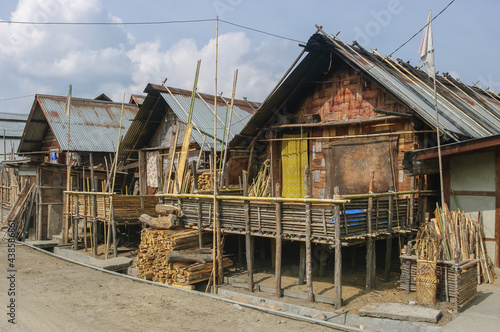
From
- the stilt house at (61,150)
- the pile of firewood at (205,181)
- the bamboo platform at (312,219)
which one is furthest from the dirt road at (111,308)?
the stilt house at (61,150)

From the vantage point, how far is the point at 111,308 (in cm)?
983

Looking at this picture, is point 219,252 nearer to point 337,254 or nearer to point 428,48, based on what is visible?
point 337,254

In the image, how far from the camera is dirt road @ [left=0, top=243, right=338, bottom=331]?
846cm

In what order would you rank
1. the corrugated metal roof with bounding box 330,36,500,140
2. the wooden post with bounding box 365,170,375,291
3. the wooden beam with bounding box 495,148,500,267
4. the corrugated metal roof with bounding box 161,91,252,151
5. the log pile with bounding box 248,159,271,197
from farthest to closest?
the corrugated metal roof with bounding box 161,91,252,151 < the log pile with bounding box 248,159,271,197 < the corrugated metal roof with bounding box 330,36,500,140 < the wooden beam with bounding box 495,148,500,267 < the wooden post with bounding box 365,170,375,291

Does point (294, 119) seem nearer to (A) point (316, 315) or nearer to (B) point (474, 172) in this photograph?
(B) point (474, 172)

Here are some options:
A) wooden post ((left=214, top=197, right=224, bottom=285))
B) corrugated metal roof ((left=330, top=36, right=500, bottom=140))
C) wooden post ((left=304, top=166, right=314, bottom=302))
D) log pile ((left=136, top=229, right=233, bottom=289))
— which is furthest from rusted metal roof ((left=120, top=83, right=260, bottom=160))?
wooden post ((left=304, top=166, right=314, bottom=302))

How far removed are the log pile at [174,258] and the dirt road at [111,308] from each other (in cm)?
64

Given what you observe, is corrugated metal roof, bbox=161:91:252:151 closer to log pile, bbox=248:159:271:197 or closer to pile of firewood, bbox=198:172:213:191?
pile of firewood, bbox=198:172:213:191

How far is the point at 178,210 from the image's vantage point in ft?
44.5

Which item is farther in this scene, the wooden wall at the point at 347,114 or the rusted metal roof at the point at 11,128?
the rusted metal roof at the point at 11,128

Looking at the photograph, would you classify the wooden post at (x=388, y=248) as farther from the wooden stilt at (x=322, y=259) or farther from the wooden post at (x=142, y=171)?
the wooden post at (x=142, y=171)

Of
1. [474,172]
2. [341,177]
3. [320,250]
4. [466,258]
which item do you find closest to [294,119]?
[341,177]

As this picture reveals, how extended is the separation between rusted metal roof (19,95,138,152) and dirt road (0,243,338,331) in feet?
35.4

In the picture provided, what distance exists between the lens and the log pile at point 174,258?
12.2m
